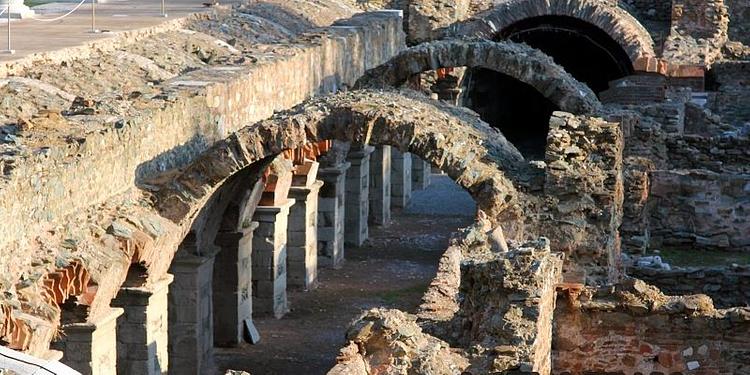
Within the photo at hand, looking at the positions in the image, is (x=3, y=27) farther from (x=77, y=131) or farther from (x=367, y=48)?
(x=77, y=131)

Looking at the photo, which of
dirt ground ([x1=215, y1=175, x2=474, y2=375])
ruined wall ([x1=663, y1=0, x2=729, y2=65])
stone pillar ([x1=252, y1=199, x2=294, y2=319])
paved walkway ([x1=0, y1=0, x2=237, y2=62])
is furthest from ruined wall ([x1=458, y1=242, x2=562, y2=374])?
ruined wall ([x1=663, y1=0, x2=729, y2=65])

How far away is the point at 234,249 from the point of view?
21.0 metres

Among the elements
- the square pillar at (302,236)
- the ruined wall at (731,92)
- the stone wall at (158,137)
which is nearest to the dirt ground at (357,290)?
the square pillar at (302,236)

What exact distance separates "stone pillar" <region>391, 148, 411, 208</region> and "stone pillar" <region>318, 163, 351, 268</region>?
5.28 meters

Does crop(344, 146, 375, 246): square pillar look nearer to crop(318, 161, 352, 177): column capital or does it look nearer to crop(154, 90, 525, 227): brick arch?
crop(318, 161, 352, 177): column capital

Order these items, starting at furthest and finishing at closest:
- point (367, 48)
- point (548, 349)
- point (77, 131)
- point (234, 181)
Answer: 1. point (367, 48)
2. point (234, 181)
3. point (77, 131)
4. point (548, 349)

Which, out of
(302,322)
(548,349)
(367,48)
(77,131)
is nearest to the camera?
(548,349)

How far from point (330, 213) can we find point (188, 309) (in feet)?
24.4

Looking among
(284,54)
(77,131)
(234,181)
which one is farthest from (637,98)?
(77,131)

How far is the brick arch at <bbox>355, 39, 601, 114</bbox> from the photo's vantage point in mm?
24422

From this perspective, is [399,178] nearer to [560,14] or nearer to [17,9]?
[560,14]

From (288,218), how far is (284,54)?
10.8 feet

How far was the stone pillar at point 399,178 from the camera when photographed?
32156 millimetres

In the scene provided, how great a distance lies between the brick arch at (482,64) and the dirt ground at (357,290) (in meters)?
2.32
